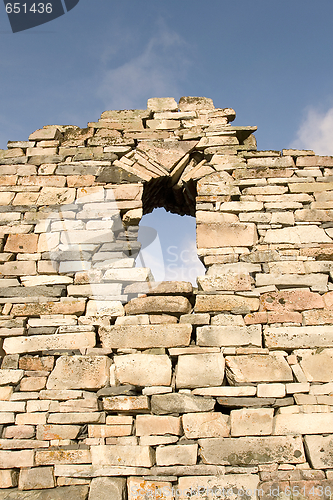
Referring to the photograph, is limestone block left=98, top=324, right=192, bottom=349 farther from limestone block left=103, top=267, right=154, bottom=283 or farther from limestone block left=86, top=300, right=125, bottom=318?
limestone block left=103, top=267, right=154, bottom=283

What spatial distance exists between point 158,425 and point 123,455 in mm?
385

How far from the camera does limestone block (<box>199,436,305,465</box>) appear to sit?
126 inches

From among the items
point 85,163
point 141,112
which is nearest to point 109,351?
point 85,163

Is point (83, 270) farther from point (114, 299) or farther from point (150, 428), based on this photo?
point (150, 428)

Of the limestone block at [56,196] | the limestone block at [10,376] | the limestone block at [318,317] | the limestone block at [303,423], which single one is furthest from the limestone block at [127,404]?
the limestone block at [56,196]

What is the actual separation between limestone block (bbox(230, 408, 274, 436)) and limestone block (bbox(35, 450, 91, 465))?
1.31 metres

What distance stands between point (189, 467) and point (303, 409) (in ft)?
3.70

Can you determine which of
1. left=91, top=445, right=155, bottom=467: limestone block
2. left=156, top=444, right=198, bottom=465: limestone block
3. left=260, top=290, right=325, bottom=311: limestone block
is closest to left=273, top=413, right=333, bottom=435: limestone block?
left=156, top=444, right=198, bottom=465: limestone block

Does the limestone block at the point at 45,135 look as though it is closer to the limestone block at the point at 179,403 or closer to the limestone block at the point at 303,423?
the limestone block at the point at 179,403

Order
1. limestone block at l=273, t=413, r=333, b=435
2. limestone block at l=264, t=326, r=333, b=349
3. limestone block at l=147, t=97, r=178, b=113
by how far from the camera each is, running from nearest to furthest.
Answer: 1. limestone block at l=273, t=413, r=333, b=435
2. limestone block at l=264, t=326, r=333, b=349
3. limestone block at l=147, t=97, r=178, b=113

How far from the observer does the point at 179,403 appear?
3.41m

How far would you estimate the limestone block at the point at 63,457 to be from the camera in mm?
3281

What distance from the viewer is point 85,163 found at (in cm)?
468

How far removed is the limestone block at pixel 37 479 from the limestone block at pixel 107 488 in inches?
14.7
